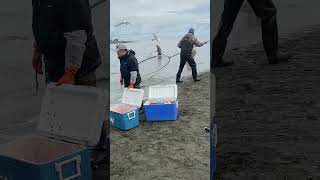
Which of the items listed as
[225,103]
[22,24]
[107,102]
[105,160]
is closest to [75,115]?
[107,102]

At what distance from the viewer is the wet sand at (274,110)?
2031 millimetres

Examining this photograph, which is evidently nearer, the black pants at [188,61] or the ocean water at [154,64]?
the ocean water at [154,64]

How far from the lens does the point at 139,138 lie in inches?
174

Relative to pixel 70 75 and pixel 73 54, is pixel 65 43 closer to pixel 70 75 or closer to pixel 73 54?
pixel 73 54

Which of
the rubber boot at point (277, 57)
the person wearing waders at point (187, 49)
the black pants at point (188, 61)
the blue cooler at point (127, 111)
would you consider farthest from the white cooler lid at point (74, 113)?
the black pants at point (188, 61)

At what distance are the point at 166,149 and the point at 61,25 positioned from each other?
6.93 ft

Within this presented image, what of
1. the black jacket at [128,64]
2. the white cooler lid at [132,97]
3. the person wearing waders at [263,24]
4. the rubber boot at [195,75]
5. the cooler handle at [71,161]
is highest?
the person wearing waders at [263,24]

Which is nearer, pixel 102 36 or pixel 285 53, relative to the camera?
pixel 285 53

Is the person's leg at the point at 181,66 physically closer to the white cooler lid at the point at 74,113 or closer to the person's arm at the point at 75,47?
the person's arm at the point at 75,47

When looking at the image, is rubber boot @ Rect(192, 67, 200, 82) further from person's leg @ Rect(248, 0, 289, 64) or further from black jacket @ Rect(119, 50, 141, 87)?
person's leg @ Rect(248, 0, 289, 64)

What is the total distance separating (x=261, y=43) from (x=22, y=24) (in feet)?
4.96

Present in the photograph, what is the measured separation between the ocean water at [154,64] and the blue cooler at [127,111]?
14 centimetres

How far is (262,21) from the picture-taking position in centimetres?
204

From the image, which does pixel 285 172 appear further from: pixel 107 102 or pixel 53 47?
pixel 53 47
